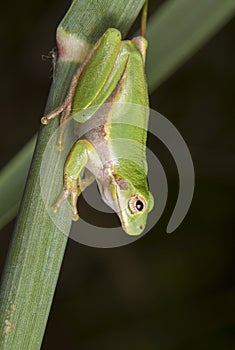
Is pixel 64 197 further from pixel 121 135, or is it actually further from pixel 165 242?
pixel 165 242

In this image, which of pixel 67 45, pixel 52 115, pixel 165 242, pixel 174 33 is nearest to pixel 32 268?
pixel 52 115

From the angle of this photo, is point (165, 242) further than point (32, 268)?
Yes

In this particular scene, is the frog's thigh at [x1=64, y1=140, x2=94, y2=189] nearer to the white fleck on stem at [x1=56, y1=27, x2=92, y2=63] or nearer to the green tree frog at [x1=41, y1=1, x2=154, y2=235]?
the green tree frog at [x1=41, y1=1, x2=154, y2=235]

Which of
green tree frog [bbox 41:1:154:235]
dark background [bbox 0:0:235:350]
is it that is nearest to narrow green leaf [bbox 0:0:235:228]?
green tree frog [bbox 41:1:154:235]

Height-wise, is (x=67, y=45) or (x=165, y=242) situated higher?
(x=165, y=242)

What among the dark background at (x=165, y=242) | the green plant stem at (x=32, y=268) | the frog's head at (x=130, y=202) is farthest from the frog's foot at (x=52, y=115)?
the dark background at (x=165, y=242)

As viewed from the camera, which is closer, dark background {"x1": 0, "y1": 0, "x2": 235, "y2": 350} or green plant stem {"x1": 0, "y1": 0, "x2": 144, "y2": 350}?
green plant stem {"x1": 0, "y1": 0, "x2": 144, "y2": 350}
